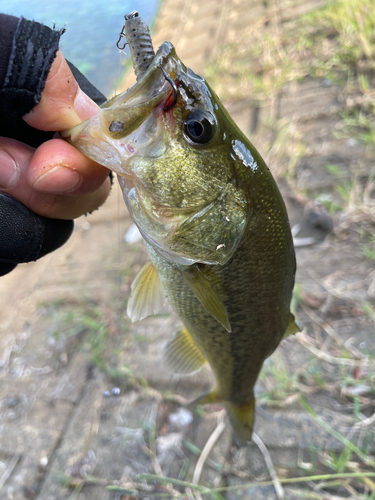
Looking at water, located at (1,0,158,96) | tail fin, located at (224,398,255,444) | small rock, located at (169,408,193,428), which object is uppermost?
water, located at (1,0,158,96)

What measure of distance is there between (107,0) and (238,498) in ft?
6.88

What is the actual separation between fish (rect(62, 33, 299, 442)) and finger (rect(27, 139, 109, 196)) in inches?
1.7

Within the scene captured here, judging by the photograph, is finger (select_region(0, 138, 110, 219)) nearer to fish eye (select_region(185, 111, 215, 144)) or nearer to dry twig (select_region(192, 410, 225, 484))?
fish eye (select_region(185, 111, 215, 144))

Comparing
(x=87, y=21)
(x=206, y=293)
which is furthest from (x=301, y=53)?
(x=206, y=293)

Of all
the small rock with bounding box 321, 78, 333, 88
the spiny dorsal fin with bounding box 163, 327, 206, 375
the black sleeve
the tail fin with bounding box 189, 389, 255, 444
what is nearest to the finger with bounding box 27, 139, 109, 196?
the black sleeve

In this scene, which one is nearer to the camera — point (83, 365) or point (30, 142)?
point (30, 142)

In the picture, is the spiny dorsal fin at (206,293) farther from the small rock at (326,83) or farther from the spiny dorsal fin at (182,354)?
the small rock at (326,83)

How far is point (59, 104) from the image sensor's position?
3.36 feet

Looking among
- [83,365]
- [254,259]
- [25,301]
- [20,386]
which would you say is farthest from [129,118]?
[25,301]

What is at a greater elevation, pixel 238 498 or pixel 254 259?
pixel 254 259

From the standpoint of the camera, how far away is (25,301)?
118 inches

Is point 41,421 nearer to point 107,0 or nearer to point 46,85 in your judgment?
point 46,85

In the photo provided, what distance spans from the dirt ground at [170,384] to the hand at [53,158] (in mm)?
1459

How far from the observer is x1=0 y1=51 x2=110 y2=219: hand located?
101cm
